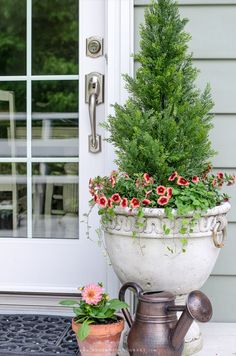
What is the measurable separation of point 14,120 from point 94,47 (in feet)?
1.67

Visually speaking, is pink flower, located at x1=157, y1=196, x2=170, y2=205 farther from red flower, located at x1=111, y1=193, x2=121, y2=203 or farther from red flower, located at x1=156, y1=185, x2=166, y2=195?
red flower, located at x1=111, y1=193, x2=121, y2=203

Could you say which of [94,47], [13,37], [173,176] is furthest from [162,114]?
[13,37]

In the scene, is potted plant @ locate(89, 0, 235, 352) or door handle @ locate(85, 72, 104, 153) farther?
door handle @ locate(85, 72, 104, 153)

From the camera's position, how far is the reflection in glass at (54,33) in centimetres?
261

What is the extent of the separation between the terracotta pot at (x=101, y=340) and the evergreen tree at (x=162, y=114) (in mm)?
535

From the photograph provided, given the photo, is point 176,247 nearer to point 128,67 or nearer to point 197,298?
point 197,298

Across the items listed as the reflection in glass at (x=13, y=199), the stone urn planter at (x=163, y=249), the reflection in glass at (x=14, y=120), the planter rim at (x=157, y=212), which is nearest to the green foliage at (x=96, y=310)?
the stone urn planter at (x=163, y=249)

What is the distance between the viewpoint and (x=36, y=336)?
213 centimetres

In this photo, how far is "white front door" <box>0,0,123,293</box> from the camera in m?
2.50

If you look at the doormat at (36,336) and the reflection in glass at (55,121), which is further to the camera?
the reflection in glass at (55,121)

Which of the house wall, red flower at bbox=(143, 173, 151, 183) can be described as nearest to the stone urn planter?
red flower at bbox=(143, 173, 151, 183)

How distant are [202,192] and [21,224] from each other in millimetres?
1004

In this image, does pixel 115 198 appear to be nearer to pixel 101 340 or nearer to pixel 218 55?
pixel 101 340

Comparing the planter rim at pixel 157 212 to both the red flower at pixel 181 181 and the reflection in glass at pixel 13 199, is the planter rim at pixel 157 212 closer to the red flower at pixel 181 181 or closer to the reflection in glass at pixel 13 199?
the red flower at pixel 181 181
